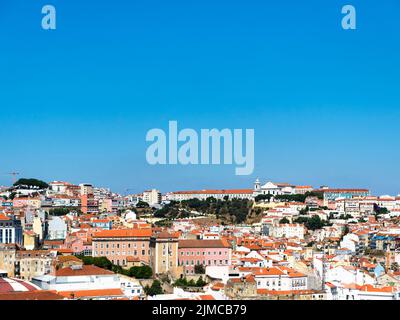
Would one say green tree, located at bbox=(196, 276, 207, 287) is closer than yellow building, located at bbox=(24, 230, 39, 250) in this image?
Yes

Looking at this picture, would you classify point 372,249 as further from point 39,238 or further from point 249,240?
point 39,238

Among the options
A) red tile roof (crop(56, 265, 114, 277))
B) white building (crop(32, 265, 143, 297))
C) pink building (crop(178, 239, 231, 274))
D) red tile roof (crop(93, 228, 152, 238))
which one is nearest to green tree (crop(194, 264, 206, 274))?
pink building (crop(178, 239, 231, 274))

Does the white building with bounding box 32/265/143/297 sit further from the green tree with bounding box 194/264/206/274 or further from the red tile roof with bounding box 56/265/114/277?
the green tree with bounding box 194/264/206/274

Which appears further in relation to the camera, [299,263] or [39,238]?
[39,238]

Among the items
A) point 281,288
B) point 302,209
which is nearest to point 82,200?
point 302,209

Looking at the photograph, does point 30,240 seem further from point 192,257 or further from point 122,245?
point 192,257

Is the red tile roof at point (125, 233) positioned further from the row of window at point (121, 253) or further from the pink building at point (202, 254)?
the pink building at point (202, 254)

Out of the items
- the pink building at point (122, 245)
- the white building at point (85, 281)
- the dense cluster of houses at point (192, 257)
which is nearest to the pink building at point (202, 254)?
the dense cluster of houses at point (192, 257)
